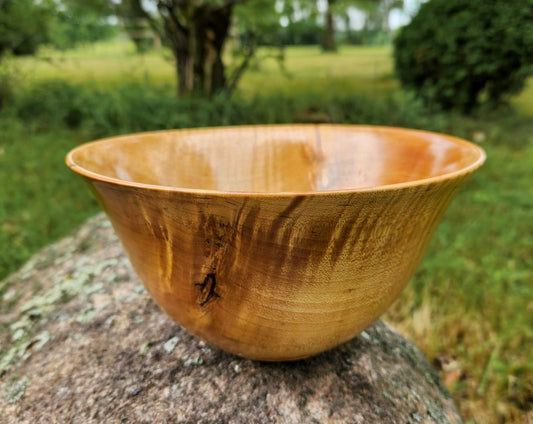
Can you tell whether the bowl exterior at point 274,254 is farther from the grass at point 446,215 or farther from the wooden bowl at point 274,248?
the grass at point 446,215

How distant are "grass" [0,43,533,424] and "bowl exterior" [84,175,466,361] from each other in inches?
38.0

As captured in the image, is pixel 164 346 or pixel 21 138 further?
pixel 21 138

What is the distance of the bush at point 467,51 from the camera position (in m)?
3.98

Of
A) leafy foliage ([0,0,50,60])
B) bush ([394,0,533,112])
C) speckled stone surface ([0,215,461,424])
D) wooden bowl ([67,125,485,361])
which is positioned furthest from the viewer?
leafy foliage ([0,0,50,60])

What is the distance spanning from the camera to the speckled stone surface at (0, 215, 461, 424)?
772 mm

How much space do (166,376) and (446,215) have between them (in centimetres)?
222

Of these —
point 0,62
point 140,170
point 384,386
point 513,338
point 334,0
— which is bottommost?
point 513,338

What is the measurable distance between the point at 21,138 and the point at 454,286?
389 centimetres

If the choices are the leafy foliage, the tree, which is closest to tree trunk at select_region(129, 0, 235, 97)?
the tree

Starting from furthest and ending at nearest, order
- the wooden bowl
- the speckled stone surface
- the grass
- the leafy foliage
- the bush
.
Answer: the leafy foliage → the bush → the grass → the speckled stone surface → the wooden bowl

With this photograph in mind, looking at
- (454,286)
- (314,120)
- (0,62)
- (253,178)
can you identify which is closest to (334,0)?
(314,120)

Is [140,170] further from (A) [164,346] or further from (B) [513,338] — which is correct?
(B) [513,338]

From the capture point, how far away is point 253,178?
1179mm

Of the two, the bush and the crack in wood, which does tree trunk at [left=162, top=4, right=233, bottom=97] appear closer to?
the bush
